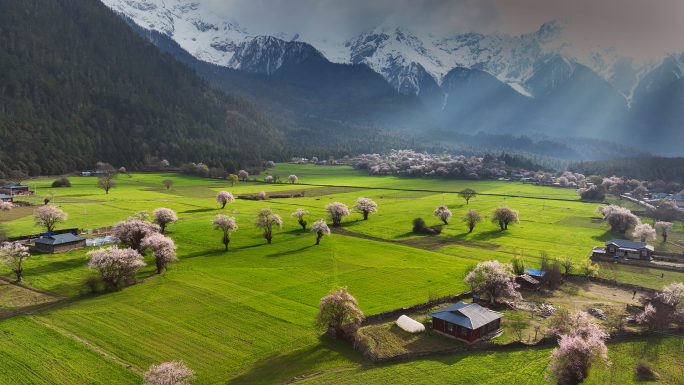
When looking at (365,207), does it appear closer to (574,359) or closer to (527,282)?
(527,282)

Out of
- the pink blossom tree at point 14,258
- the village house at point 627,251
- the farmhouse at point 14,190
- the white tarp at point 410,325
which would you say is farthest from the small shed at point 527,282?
the farmhouse at point 14,190

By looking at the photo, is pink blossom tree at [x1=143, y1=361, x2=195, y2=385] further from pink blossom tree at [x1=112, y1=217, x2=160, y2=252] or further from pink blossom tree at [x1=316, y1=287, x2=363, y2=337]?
pink blossom tree at [x1=112, y1=217, x2=160, y2=252]

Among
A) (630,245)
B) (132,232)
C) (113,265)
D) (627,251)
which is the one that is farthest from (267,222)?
(630,245)

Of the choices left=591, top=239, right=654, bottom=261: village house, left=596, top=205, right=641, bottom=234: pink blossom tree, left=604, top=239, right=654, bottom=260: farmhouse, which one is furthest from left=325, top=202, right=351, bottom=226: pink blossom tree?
left=596, top=205, right=641, bottom=234: pink blossom tree

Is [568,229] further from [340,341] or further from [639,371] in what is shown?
[340,341]

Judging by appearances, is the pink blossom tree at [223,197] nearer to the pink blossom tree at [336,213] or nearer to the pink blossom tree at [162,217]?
the pink blossom tree at [162,217]

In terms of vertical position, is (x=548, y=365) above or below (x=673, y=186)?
below

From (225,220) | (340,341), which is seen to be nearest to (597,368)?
(340,341)
